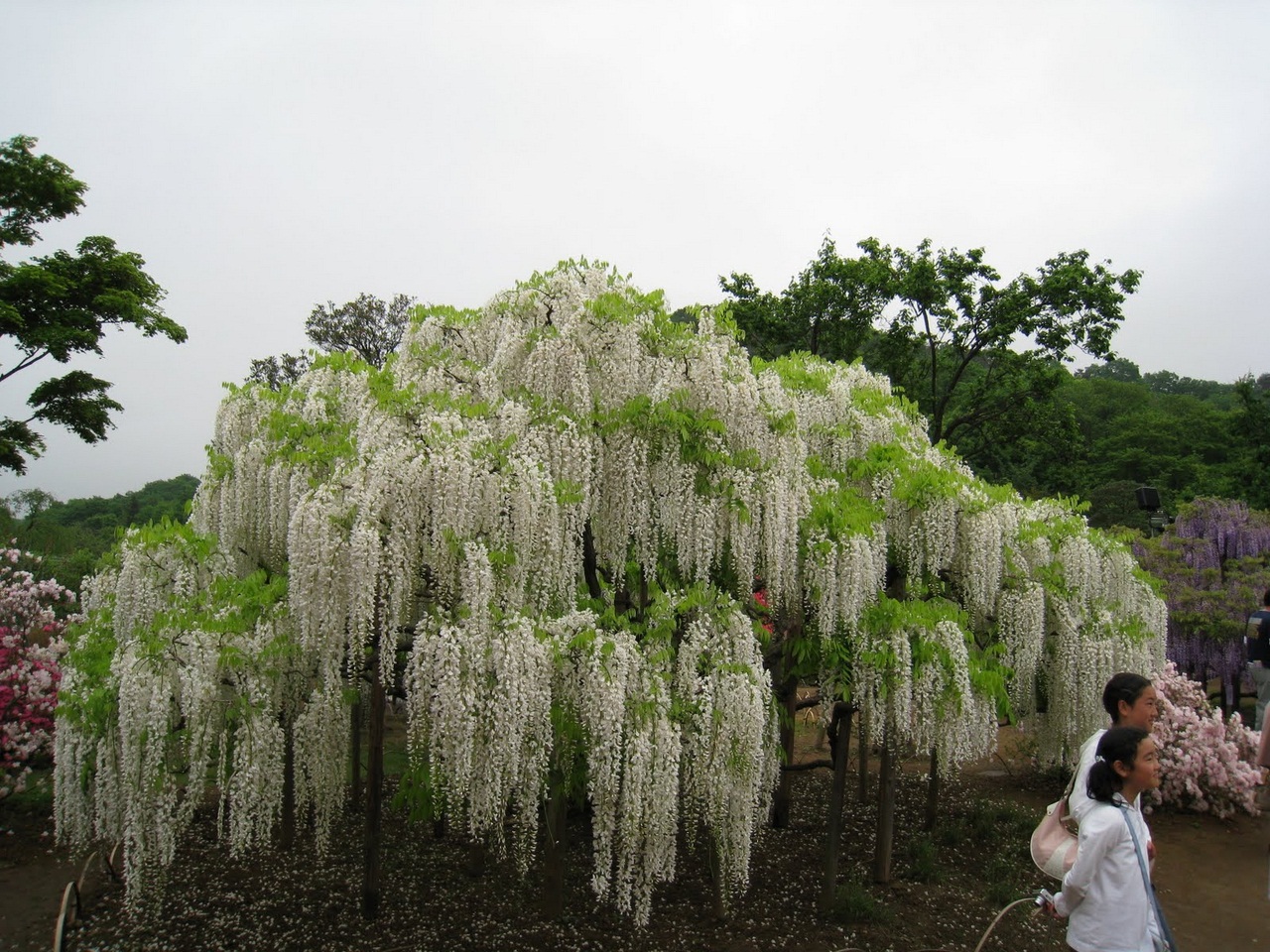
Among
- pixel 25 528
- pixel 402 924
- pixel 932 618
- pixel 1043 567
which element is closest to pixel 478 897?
pixel 402 924

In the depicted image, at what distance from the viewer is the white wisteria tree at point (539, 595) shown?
508cm

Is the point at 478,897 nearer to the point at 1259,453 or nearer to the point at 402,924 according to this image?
the point at 402,924

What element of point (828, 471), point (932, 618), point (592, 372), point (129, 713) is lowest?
point (129, 713)

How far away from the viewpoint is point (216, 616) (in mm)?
5766

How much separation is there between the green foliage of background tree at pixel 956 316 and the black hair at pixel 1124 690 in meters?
16.2

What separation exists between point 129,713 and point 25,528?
1627cm

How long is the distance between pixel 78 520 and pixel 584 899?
3692cm

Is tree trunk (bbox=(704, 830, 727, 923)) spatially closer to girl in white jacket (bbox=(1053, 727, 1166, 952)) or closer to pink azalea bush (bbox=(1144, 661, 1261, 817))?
girl in white jacket (bbox=(1053, 727, 1166, 952))

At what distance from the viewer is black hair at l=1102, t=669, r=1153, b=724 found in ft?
11.9

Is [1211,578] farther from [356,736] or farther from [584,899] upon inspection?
[356,736]

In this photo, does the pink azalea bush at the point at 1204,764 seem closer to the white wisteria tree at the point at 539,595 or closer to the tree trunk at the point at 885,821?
the white wisteria tree at the point at 539,595

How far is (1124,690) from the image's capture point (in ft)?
12.0

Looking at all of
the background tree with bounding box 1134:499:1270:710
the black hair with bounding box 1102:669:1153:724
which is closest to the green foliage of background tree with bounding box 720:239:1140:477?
the background tree with bounding box 1134:499:1270:710

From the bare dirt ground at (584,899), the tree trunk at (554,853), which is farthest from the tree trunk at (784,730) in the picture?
the tree trunk at (554,853)
